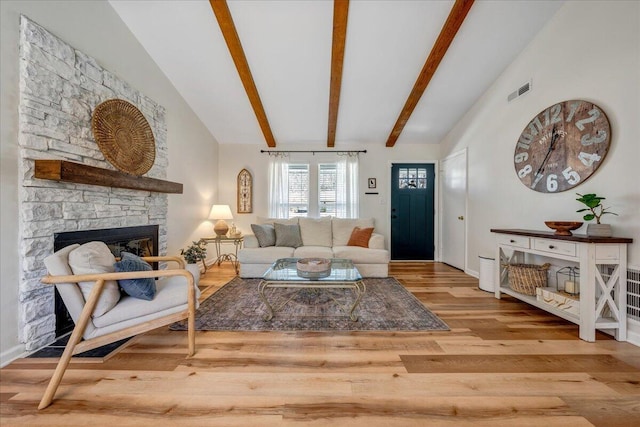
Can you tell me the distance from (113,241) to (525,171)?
449cm

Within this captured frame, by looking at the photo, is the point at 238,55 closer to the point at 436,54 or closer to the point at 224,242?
the point at 436,54

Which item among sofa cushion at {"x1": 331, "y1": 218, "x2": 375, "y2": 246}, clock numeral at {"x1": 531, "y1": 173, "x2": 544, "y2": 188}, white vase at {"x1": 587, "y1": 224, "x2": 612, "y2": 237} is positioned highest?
clock numeral at {"x1": 531, "y1": 173, "x2": 544, "y2": 188}

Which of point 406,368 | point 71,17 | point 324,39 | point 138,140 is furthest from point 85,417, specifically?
point 324,39

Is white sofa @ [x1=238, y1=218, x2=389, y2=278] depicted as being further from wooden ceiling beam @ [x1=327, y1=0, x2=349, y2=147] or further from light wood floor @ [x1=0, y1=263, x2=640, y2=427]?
wooden ceiling beam @ [x1=327, y1=0, x2=349, y2=147]

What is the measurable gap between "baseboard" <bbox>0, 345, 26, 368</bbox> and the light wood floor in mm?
61

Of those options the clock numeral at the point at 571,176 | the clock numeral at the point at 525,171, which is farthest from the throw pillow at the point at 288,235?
the clock numeral at the point at 571,176

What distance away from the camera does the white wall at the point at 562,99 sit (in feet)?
6.54

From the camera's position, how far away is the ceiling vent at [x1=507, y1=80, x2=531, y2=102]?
2914 mm

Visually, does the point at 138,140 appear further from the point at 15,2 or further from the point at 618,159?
the point at 618,159

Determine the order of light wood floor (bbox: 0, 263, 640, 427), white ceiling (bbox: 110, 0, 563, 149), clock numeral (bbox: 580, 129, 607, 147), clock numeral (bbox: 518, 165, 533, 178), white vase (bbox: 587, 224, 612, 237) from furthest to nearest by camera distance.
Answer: clock numeral (bbox: 518, 165, 533, 178)
white ceiling (bbox: 110, 0, 563, 149)
clock numeral (bbox: 580, 129, 607, 147)
white vase (bbox: 587, 224, 612, 237)
light wood floor (bbox: 0, 263, 640, 427)

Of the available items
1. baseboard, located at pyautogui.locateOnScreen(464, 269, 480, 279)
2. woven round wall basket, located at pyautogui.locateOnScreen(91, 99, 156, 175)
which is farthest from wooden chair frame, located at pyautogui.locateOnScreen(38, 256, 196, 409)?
baseboard, located at pyautogui.locateOnScreen(464, 269, 480, 279)

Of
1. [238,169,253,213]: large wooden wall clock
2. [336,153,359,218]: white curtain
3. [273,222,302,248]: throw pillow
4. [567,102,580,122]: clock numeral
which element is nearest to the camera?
[567,102,580,122]: clock numeral

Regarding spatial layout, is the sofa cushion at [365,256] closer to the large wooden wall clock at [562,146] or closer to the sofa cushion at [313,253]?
the sofa cushion at [313,253]

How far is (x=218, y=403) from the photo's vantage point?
1.35 metres
